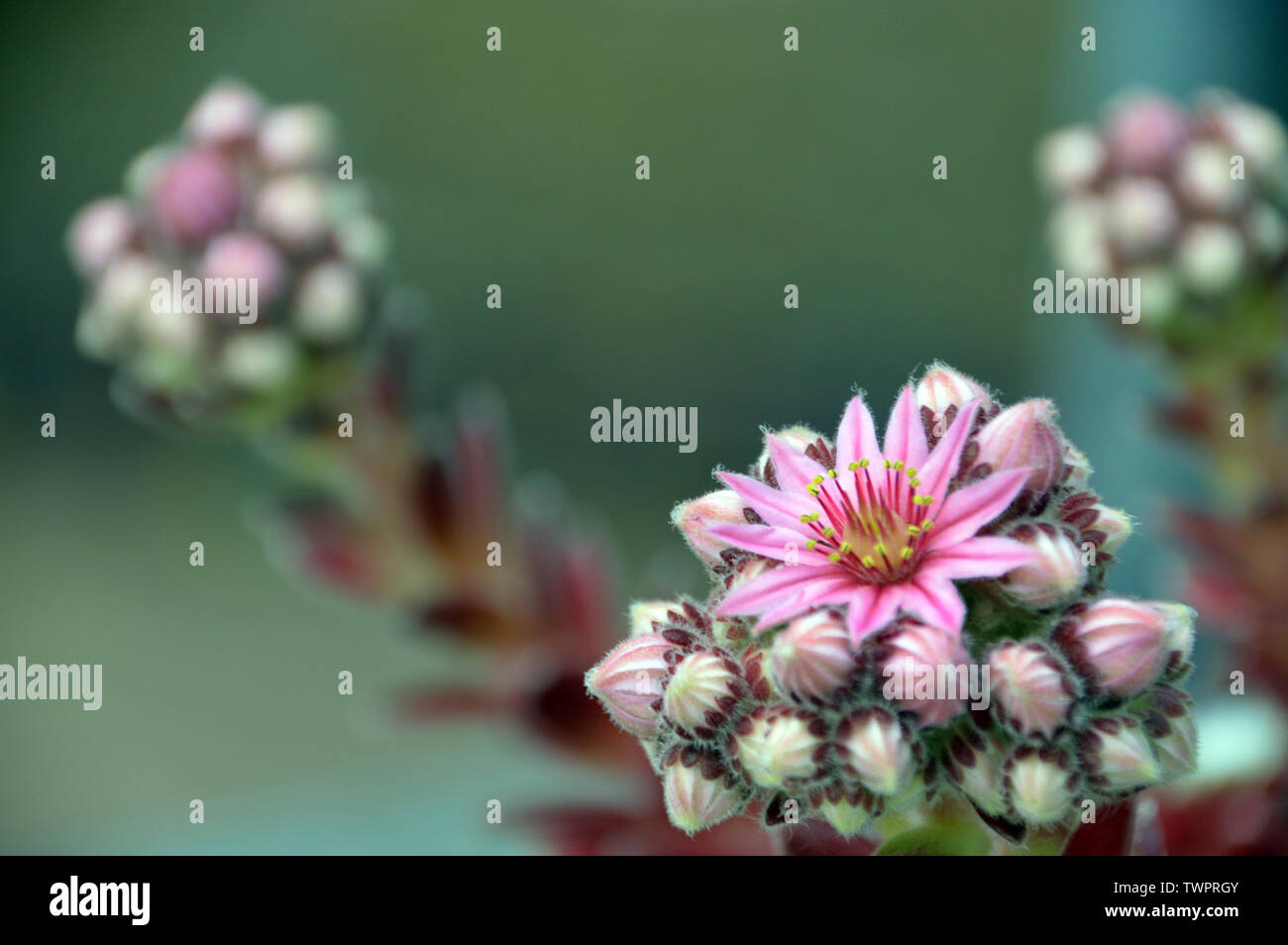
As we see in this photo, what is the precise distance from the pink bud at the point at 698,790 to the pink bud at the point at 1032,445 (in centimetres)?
22

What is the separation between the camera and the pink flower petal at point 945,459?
654 mm

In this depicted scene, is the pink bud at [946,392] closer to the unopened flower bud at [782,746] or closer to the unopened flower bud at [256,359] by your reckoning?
the unopened flower bud at [782,746]

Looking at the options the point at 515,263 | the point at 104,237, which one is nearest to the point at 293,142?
the point at 104,237

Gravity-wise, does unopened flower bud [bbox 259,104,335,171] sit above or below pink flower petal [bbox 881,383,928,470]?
above

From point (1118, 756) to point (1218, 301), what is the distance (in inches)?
25.1

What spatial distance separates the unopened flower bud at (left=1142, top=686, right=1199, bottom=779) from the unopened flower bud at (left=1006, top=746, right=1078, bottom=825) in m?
0.06

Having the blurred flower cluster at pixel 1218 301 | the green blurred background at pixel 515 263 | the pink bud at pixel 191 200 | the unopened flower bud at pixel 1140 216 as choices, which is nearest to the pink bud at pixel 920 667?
the blurred flower cluster at pixel 1218 301

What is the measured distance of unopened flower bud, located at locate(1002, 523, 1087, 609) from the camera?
0.61 metres

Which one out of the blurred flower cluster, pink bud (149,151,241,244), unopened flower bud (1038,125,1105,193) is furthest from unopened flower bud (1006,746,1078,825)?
pink bud (149,151,241,244)

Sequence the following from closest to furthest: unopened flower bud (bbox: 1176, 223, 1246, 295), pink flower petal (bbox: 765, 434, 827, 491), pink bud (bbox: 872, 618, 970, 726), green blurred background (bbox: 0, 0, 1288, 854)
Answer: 1. pink bud (bbox: 872, 618, 970, 726)
2. pink flower petal (bbox: 765, 434, 827, 491)
3. unopened flower bud (bbox: 1176, 223, 1246, 295)
4. green blurred background (bbox: 0, 0, 1288, 854)

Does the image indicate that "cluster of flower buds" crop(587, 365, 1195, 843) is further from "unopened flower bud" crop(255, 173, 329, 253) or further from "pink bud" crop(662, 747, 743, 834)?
"unopened flower bud" crop(255, 173, 329, 253)

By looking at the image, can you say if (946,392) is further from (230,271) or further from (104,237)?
(104,237)

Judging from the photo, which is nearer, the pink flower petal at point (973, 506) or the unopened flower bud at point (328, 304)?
the pink flower petal at point (973, 506)

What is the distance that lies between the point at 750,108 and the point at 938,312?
0.57 m
